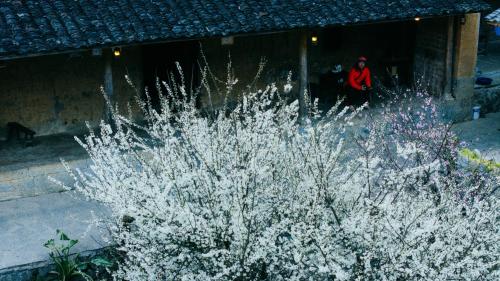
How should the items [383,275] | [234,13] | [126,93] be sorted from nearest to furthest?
[383,275]
[234,13]
[126,93]

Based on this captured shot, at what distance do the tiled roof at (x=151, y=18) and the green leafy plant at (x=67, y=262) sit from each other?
9.75ft

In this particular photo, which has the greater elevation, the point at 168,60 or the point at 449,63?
the point at 168,60

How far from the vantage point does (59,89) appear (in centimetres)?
1499

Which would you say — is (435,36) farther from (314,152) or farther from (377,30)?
(314,152)

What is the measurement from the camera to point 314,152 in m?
8.98

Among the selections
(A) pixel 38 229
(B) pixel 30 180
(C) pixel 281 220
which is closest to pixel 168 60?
(B) pixel 30 180

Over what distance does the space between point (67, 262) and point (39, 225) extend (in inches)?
54.3

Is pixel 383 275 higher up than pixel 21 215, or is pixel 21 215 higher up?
pixel 383 275

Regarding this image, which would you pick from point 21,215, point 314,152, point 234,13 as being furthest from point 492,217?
point 21,215

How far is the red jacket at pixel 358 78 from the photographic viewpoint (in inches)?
605

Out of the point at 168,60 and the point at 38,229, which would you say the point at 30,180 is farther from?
the point at 168,60

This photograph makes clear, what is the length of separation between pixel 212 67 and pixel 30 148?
3903 mm

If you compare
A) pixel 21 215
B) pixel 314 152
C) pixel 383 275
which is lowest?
pixel 21 215

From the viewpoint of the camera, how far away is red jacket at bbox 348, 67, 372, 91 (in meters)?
15.4
